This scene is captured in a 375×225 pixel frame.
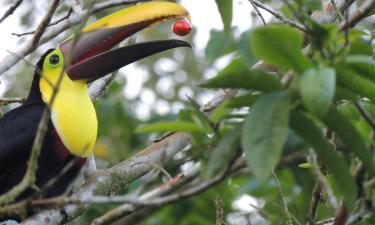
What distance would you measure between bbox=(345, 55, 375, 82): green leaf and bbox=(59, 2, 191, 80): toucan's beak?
1561 millimetres

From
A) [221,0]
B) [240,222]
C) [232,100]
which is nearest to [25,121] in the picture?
[240,222]

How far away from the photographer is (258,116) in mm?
1724

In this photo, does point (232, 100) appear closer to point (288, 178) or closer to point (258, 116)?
point (258, 116)

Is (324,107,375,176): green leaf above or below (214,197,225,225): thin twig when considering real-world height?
above

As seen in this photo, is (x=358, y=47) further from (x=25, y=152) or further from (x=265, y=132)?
(x=25, y=152)

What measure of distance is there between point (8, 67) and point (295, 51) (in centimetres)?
110

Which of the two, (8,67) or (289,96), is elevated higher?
(289,96)

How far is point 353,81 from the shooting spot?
1.79m

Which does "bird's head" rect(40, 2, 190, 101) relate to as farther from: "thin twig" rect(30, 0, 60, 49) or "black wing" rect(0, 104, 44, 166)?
"thin twig" rect(30, 0, 60, 49)

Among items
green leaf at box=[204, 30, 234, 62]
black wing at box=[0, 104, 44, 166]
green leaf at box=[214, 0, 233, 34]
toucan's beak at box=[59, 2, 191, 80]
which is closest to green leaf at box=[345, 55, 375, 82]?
green leaf at box=[214, 0, 233, 34]

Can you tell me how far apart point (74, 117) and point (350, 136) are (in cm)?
209

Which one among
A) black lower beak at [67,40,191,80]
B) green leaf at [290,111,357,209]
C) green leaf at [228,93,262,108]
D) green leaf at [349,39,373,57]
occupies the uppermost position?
green leaf at [349,39,373,57]

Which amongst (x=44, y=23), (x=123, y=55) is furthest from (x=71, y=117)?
(x=44, y=23)

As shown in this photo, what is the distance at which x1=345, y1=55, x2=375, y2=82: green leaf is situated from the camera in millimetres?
1716
